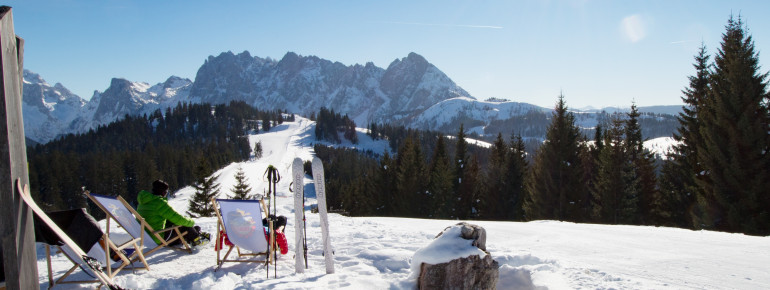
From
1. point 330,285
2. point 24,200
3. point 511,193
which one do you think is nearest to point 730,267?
point 330,285

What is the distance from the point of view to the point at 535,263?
623cm

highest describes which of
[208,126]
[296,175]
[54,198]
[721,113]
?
[208,126]

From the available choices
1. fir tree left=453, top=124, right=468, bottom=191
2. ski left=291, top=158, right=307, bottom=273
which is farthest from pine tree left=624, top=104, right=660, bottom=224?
ski left=291, top=158, right=307, bottom=273

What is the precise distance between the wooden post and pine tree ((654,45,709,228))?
2211 cm

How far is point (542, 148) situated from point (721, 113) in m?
9.95

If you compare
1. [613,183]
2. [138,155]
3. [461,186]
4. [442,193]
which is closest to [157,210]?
[613,183]

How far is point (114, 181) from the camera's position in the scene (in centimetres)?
7012

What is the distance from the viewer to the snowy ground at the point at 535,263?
17.3ft

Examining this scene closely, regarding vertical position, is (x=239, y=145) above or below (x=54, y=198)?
above

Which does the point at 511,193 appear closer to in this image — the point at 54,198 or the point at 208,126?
the point at 54,198

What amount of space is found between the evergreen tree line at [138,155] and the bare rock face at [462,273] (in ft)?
106

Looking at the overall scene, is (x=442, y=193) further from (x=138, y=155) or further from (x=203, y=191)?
(x=138, y=155)

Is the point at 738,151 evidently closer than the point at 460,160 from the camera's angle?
Yes

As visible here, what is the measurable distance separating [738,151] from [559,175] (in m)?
9.68
